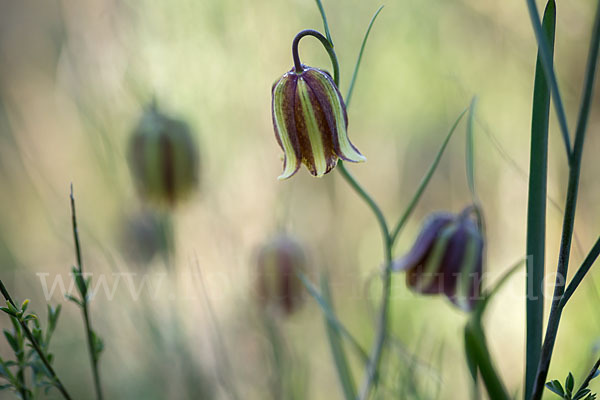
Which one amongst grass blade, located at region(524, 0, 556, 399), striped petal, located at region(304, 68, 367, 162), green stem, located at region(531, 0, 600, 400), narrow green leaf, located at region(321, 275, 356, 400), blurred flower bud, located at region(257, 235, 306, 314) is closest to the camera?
green stem, located at region(531, 0, 600, 400)

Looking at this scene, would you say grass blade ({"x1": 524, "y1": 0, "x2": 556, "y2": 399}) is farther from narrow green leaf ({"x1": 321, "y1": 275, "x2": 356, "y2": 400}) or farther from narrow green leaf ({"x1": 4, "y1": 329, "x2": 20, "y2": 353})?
narrow green leaf ({"x1": 4, "y1": 329, "x2": 20, "y2": 353})

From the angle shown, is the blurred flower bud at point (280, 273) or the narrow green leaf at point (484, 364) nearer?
the narrow green leaf at point (484, 364)

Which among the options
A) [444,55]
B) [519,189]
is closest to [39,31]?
[444,55]

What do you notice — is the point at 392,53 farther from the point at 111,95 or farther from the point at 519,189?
the point at 111,95

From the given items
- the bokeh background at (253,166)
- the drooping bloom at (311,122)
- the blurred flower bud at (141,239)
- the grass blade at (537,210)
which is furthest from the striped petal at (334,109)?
the blurred flower bud at (141,239)

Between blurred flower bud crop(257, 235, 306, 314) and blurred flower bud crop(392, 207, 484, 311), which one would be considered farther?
blurred flower bud crop(257, 235, 306, 314)

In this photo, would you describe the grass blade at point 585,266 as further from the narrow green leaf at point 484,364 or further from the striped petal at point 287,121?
the striped petal at point 287,121

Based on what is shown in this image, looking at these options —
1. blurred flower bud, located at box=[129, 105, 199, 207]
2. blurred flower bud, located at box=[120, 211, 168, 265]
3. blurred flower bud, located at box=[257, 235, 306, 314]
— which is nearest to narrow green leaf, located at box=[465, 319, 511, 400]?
blurred flower bud, located at box=[257, 235, 306, 314]
